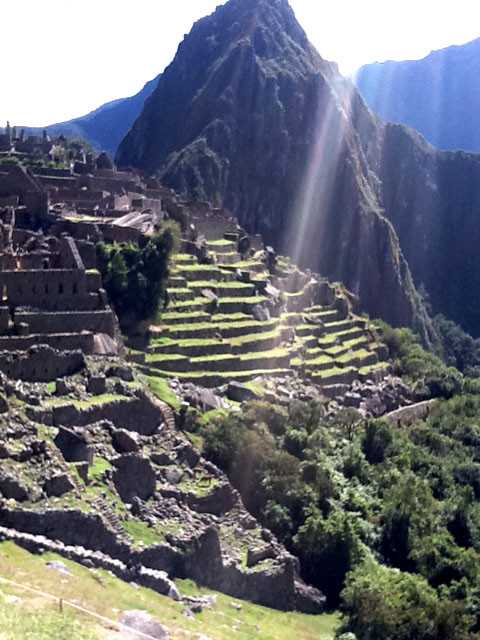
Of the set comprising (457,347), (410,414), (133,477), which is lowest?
(457,347)

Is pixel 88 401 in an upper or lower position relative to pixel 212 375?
upper

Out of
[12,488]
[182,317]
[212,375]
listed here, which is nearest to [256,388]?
[212,375]

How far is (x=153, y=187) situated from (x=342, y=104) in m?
126

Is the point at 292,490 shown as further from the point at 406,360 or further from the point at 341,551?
the point at 406,360

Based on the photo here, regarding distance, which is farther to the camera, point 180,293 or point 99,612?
point 180,293

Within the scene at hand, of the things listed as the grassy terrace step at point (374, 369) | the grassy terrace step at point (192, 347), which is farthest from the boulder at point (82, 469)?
the grassy terrace step at point (374, 369)

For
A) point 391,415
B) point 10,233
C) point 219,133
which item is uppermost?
point 219,133

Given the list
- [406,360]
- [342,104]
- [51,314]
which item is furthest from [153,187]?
[342,104]

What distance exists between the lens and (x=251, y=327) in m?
38.3

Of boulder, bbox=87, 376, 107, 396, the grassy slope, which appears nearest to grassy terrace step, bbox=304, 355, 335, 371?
boulder, bbox=87, 376, 107, 396

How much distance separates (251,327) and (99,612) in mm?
24654

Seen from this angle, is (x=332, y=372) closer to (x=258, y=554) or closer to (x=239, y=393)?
(x=239, y=393)

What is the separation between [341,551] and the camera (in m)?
24.2

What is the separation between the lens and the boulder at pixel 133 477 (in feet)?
69.3
